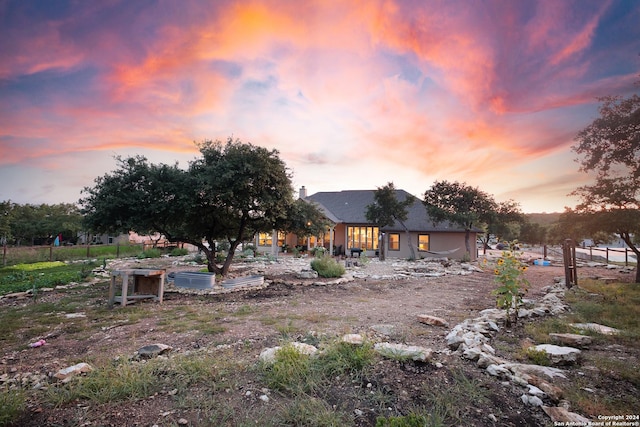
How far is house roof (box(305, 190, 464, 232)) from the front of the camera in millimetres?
21641

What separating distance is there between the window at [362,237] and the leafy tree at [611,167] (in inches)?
508

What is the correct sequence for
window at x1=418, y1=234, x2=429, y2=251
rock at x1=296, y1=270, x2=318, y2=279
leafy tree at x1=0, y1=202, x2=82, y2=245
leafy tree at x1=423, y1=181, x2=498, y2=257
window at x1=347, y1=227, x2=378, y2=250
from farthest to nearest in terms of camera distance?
leafy tree at x1=0, y1=202, x2=82, y2=245 → window at x1=347, y1=227, x2=378, y2=250 → window at x1=418, y1=234, x2=429, y2=251 → leafy tree at x1=423, y1=181, x2=498, y2=257 → rock at x1=296, y1=270, x2=318, y2=279

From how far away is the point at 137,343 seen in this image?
442cm

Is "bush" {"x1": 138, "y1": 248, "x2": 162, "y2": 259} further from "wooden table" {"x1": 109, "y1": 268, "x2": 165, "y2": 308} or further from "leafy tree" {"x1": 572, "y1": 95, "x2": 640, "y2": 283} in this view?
"leafy tree" {"x1": 572, "y1": 95, "x2": 640, "y2": 283}

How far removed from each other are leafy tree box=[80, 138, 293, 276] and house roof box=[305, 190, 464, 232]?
9.48m

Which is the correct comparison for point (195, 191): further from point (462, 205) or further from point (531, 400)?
point (462, 205)

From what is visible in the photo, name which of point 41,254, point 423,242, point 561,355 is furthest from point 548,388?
point 41,254

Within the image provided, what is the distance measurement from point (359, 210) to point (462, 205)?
7.85 m

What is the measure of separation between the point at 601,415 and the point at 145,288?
9065mm

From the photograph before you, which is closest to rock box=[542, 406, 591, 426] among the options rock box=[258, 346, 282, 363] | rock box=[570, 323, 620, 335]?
rock box=[258, 346, 282, 363]

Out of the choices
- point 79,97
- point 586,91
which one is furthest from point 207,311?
point 586,91

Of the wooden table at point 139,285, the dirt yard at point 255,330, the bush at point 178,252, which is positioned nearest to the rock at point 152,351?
the dirt yard at point 255,330

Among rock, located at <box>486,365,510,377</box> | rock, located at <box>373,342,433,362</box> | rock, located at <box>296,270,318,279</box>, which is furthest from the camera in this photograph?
rock, located at <box>296,270,318,279</box>

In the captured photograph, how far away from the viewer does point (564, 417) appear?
92.0 inches
